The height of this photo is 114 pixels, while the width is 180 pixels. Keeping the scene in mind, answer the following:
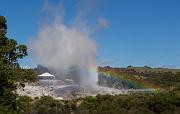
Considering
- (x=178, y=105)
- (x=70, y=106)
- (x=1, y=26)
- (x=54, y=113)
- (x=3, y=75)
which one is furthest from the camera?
(x=70, y=106)

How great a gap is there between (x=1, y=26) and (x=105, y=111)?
65318 mm

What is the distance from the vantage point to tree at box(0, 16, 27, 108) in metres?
36.9

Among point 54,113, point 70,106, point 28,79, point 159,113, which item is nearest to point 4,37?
point 28,79

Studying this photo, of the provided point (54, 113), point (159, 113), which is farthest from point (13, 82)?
point (159, 113)

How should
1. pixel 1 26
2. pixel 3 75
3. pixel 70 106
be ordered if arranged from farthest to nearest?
1. pixel 70 106
2. pixel 1 26
3. pixel 3 75

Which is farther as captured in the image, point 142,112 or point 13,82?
point 142,112

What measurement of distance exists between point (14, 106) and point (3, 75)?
3.45 meters

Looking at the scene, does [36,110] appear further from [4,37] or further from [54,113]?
[4,37]

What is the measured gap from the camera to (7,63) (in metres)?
38.4

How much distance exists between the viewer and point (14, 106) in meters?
39.1

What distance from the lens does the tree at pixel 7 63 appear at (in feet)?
121

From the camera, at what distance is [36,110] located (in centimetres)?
10262

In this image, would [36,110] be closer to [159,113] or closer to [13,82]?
[159,113]

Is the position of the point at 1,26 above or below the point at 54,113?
above
